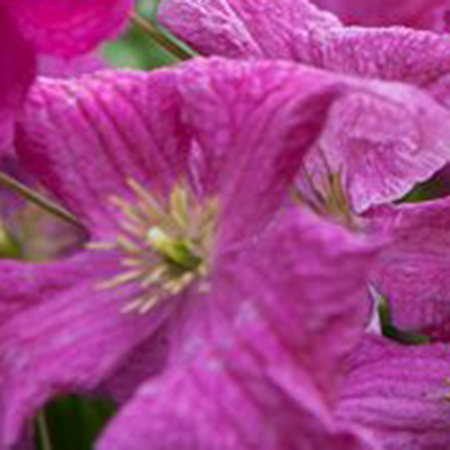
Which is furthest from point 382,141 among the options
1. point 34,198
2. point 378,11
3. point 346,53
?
point 378,11

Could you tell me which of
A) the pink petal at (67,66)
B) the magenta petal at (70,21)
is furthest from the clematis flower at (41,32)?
the pink petal at (67,66)

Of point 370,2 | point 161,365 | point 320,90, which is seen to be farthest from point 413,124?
point 370,2

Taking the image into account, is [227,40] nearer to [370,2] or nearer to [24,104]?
[24,104]

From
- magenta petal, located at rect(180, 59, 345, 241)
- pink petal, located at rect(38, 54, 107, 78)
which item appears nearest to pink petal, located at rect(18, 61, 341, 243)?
magenta petal, located at rect(180, 59, 345, 241)

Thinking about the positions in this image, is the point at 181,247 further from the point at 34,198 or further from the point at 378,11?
the point at 378,11

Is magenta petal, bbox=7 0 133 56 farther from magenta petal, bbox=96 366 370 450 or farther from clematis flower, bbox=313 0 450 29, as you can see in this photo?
clematis flower, bbox=313 0 450 29

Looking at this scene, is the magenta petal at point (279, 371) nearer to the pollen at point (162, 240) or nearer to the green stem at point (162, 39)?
the pollen at point (162, 240)
